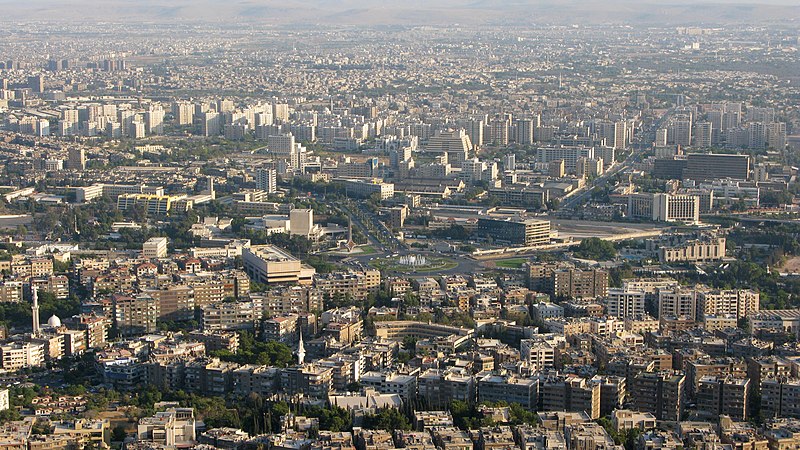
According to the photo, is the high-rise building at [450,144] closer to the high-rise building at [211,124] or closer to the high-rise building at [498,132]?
the high-rise building at [498,132]

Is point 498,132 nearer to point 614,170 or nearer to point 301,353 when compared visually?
point 614,170

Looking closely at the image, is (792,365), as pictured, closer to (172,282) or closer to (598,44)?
(172,282)

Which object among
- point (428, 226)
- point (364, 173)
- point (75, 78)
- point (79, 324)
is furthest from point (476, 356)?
point (75, 78)

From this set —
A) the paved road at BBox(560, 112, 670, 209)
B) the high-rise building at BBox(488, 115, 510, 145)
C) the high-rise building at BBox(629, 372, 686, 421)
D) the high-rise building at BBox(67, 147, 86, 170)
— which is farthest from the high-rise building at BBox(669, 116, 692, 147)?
the high-rise building at BBox(629, 372, 686, 421)

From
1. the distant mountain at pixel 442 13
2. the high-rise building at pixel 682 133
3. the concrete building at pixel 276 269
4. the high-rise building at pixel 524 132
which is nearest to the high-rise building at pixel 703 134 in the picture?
the high-rise building at pixel 682 133

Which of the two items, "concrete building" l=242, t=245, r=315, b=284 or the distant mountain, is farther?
the distant mountain

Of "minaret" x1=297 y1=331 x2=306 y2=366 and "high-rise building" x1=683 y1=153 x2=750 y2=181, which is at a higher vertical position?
"minaret" x1=297 y1=331 x2=306 y2=366

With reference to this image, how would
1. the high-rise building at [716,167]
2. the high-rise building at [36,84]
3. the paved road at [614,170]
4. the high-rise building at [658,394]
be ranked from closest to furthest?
the high-rise building at [658,394] → the paved road at [614,170] → the high-rise building at [716,167] → the high-rise building at [36,84]

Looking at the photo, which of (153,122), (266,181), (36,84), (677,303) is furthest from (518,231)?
(36,84)

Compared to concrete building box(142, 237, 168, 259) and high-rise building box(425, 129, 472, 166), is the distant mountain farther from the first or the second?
concrete building box(142, 237, 168, 259)
